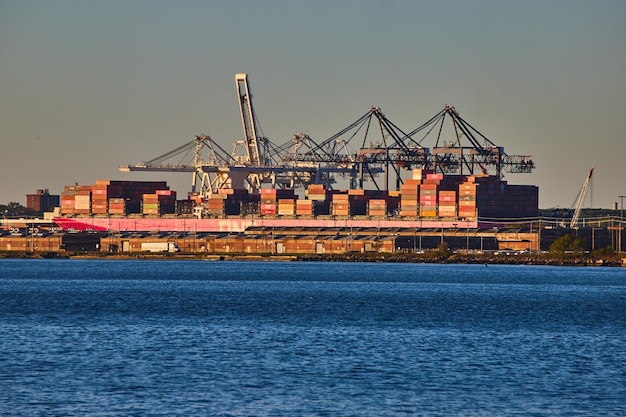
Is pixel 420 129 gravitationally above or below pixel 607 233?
above

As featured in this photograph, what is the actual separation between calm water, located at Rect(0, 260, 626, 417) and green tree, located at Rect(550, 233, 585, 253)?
56.6 m

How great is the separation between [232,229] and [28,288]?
89468mm

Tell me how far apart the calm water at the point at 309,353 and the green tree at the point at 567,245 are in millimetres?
56642

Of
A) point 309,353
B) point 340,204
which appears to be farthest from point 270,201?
point 309,353

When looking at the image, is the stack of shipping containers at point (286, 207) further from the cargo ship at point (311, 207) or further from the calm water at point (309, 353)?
the calm water at point (309, 353)

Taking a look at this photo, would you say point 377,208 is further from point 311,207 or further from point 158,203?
point 158,203

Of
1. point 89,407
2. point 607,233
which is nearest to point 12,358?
point 89,407

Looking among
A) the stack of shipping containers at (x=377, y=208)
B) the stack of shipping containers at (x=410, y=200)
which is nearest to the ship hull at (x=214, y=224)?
the stack of shipping containers at (x=377, y=208)

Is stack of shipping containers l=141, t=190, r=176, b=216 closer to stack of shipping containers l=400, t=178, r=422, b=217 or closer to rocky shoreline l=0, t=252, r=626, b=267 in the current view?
rocky shoreline l=0, t=252, r=626, b=267

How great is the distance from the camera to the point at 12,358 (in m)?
36.6

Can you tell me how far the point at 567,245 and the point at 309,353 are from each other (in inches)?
3804

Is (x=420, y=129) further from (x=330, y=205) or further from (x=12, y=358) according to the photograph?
(x=12, y=358)

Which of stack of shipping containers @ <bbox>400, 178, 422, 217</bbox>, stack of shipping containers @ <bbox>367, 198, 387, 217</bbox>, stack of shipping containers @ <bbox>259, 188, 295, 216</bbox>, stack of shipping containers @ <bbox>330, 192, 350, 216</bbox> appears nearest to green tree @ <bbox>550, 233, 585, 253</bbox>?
stack of shipping containers @ <bbox>400, 178, 422, 217</bbox>

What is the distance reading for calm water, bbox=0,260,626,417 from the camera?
97.8ft
